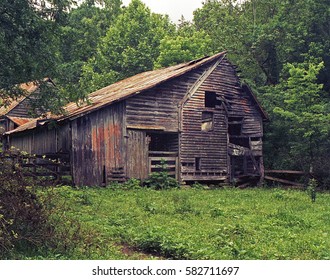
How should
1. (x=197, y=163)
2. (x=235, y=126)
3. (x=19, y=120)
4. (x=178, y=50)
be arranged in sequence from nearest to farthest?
(x=197, y=163) → (x=235, y=126) → (x=19, y=120) → (x=178, y=50)

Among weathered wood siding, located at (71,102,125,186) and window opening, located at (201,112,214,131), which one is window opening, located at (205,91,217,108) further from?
weathered wood siding, located at (71,102,125,186)

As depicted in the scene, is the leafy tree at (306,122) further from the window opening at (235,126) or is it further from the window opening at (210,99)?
the window opening at (210,99)

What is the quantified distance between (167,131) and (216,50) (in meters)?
22.5

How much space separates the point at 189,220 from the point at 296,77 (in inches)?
761

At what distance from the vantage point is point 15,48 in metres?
13.5

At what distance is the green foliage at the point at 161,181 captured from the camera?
83.1 feet

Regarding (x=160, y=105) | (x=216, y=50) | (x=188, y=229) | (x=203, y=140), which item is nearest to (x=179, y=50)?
(x=216, y=50)

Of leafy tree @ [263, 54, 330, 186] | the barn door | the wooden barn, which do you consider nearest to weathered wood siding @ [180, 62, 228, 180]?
the wooden barn

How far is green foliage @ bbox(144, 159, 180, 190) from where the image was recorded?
25.3 metres

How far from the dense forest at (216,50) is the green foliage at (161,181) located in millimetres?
6216

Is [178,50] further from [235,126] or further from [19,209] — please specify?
[19,209]

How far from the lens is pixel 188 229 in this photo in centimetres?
1287

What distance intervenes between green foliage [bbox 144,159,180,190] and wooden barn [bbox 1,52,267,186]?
17.5 inches
